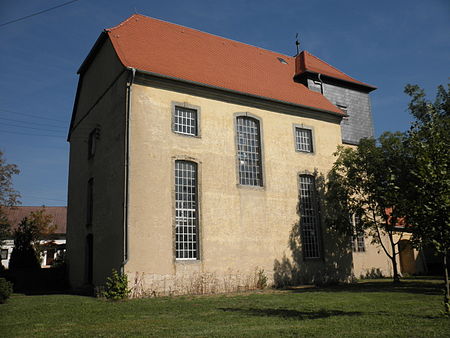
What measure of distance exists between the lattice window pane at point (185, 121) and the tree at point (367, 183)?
714cm

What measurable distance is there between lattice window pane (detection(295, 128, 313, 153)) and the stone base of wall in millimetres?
6734

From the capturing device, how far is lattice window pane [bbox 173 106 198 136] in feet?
56.3

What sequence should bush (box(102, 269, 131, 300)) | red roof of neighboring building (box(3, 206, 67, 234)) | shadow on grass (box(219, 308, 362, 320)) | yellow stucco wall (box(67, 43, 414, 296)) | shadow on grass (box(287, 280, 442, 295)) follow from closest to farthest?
shadow on grass (box(219, 308, 362, 320))
bush (box(102, 269, 131, 300))
shadow on grass (box(287, 280, 442, 295))
yellow stucco wall (box(67, 43, 414, 296))
red roof of neighboring building (box(3, 206, 67, 234))

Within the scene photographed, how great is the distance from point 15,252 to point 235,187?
16.8m

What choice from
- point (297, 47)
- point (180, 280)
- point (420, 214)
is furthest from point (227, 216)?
point (297, 47)

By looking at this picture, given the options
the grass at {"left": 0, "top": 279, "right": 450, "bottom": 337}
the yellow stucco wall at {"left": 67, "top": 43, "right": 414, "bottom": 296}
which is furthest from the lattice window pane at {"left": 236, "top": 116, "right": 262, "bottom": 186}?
the grass at {"left": 0, "top": 279, "right": 450, "bottom": 337}

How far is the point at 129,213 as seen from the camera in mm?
14828

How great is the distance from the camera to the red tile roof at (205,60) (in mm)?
17719

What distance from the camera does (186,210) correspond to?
1636 centimetres

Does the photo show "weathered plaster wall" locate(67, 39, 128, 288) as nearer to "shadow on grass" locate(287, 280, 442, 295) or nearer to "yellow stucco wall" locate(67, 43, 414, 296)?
"yellow stucco wall" locate(67, 43, 414, 296)

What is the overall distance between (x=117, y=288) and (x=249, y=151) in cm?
839

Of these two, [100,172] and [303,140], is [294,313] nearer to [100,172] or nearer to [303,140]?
[100,172]

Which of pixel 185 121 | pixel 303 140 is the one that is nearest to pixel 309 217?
pixel 303 140

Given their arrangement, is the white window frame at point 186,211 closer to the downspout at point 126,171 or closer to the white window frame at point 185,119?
the white window frame at point 185,119
